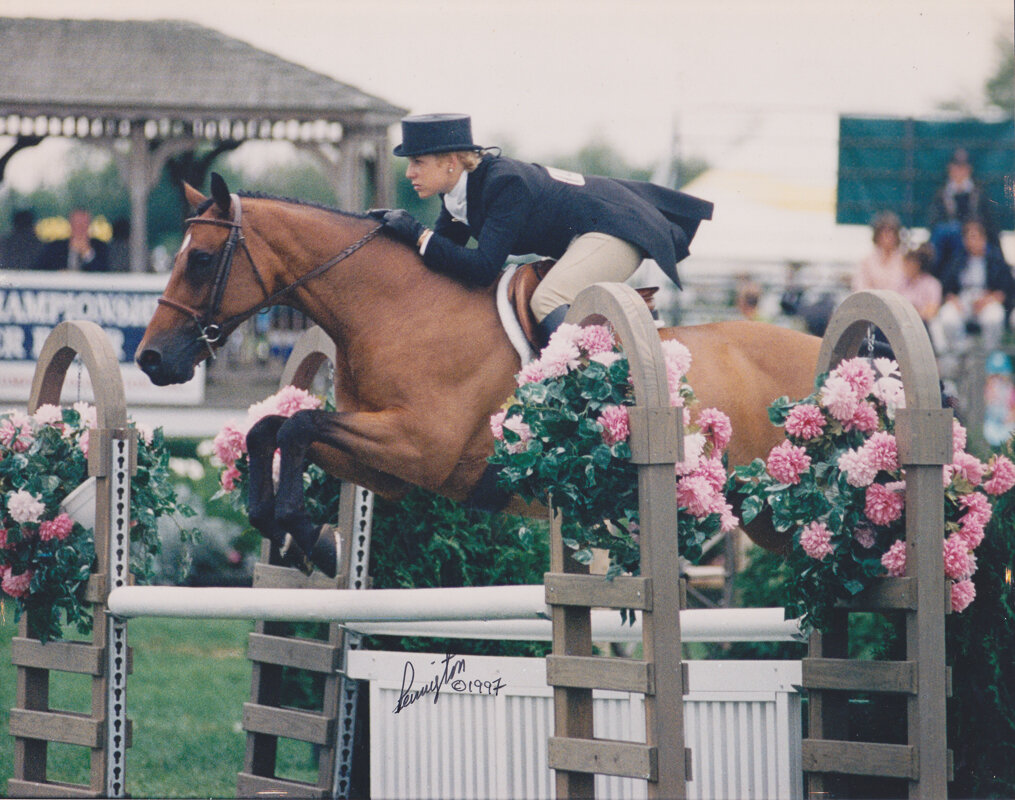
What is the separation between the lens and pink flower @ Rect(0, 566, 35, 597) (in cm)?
411

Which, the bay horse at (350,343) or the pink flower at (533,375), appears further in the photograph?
the bay horse at (350,343)

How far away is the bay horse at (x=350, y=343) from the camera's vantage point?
13.4ft

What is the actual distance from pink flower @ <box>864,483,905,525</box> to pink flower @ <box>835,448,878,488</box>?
0.04 m

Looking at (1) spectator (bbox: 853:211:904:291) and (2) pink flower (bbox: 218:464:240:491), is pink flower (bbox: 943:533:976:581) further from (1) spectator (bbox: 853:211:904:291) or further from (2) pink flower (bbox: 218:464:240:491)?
(1) spectator (bbox: 853:211:904:291)

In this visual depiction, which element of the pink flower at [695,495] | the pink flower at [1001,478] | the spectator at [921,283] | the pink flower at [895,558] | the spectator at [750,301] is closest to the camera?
Result: the pink flower at [695,495]

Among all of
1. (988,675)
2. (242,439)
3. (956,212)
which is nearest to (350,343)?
(242,439)

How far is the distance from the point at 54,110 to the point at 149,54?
1403 mm

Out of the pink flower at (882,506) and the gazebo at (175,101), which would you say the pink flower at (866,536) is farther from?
the gazebo at (175,101)

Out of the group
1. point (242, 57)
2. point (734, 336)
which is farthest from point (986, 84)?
point (734, 336)

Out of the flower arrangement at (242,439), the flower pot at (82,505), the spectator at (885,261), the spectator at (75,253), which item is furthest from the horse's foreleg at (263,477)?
the spectator at (75,253)

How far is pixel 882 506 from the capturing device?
10.9ft

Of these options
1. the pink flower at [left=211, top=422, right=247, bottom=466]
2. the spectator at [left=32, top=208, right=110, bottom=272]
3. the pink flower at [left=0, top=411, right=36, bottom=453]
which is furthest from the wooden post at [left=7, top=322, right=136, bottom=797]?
the spectator at [left=32, top=208, right=110, bottom=272]

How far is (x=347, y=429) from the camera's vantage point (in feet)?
13.3

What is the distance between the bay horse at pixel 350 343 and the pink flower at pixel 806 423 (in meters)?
0.99
